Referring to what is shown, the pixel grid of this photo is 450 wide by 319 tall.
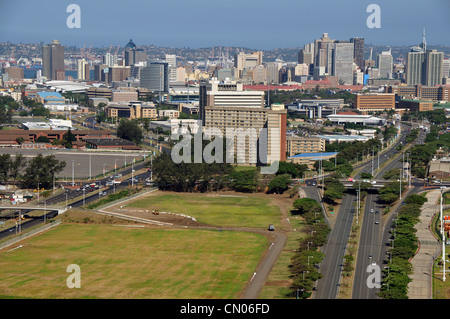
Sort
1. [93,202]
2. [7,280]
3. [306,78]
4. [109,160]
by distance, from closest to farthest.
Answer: [7,280]
[93,202]
[109,160]
[306,78]

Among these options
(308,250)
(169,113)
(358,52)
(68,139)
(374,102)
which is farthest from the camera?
(358,52)

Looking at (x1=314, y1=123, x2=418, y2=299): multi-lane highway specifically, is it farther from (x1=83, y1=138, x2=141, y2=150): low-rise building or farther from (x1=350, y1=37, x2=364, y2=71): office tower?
(x1=350, y1=37, x2=364, y2=71): office tower

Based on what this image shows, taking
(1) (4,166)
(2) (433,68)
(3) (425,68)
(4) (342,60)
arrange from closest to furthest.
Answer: (1) (4,166) → (2) (433,68) → (3) (425,68) → (4) (342,60)

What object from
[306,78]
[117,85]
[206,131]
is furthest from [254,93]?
[306,78]

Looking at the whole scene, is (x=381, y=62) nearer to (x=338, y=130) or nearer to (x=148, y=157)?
(x=338, y=130)

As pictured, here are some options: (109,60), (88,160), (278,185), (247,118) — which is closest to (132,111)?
(88,160)

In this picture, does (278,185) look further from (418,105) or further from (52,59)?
(52,59)
